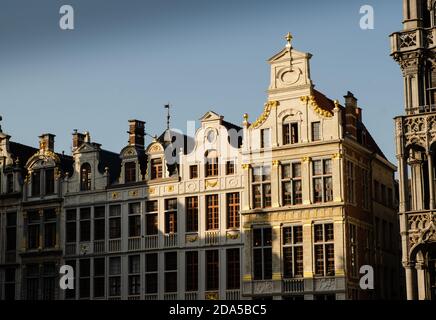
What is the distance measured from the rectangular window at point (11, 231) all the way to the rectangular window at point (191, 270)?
9.75 metres

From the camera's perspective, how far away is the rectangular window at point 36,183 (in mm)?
50062

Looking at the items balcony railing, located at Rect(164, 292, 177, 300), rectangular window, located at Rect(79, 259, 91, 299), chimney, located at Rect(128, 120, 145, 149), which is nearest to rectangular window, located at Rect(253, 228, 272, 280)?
balcony railing, located at Rect(164, 292, 177, 300)

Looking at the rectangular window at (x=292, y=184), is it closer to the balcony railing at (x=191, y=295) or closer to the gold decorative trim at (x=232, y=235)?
the gold decorative trim at (x=232, y=235)

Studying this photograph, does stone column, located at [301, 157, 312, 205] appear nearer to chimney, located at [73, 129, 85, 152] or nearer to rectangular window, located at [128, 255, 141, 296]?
rectangular window, located at [128, 255, 141, 296]

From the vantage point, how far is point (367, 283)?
4328cm

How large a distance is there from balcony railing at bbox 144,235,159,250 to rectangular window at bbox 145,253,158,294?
36 cm

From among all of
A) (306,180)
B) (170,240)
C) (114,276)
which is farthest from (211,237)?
(114,276)

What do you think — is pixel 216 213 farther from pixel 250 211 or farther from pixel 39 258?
pixel 39 258

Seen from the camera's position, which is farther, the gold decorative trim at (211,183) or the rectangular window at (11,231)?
the rectangular window at (11,231)

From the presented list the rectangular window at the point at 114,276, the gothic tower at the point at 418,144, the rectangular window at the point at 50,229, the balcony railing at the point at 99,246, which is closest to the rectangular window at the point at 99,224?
the balcony railing at the point at 99,246

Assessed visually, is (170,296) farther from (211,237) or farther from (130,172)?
(130,172)

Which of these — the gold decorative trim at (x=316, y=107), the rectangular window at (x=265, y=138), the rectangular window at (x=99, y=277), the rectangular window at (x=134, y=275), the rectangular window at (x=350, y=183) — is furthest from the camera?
the rectangular window at (x=99, y=277)
